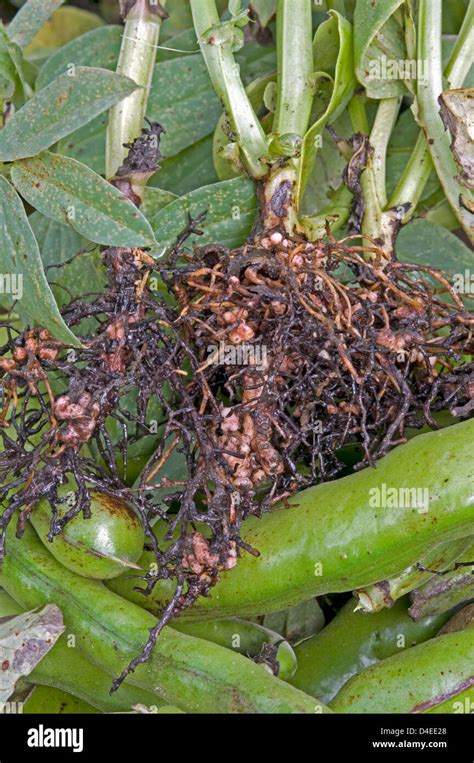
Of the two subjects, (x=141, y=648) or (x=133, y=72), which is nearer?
(x=141, y=648)

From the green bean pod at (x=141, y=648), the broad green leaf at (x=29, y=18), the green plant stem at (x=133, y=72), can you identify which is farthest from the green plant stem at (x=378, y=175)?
the green bean pod at (x=141, y=648)

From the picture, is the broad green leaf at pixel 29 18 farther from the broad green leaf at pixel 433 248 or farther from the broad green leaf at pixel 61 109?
the broad green leaf at pixel 433 248

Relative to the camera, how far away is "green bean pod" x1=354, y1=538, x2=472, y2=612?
1.31 meters

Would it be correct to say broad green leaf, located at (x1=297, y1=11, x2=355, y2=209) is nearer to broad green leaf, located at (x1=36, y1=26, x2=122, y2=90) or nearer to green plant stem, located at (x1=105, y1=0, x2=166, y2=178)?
green plant stem, located at (x1=105, y1=0, x2=166, y2=178)

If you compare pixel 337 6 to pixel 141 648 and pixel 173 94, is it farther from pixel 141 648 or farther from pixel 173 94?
pixel 141 648

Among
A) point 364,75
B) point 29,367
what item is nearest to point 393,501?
point 29,367

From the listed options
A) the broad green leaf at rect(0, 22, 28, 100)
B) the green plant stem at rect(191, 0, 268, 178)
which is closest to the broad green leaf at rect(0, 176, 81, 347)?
the broad green leaf at rect(0, 22, 28, 100)

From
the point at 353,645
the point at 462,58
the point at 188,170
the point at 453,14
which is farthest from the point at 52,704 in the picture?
the point at 453,14

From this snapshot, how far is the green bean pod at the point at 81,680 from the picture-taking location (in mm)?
1321

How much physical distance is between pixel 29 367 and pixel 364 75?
71 cm

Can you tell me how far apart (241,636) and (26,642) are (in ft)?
1.11

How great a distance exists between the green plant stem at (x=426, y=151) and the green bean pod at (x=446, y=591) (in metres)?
0.57

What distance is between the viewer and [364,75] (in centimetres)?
138

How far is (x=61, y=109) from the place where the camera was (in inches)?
48.3
